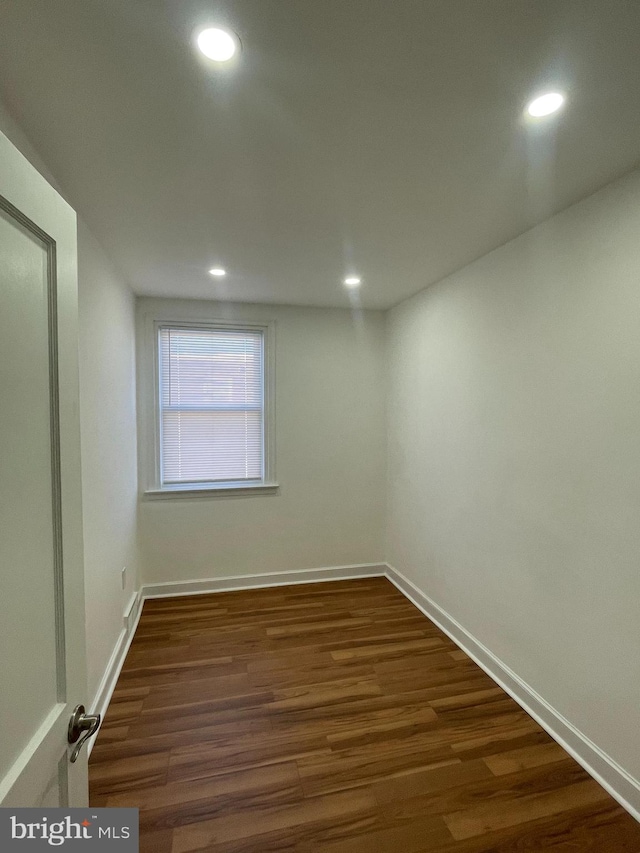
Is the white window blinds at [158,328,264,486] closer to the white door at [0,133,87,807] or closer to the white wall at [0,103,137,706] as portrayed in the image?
the white wall at [0,103,137,706]

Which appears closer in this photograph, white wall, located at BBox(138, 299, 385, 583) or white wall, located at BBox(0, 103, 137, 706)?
white wall, located at BBox(0, 103, 137, 706)

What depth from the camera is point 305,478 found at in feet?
11.8

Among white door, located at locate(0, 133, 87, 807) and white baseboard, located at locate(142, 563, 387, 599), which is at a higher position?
white door, located at locate(0, 133, 87, 807)

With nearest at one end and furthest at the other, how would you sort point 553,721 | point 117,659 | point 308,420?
point 553,721 < point 117,659 < point 308,420

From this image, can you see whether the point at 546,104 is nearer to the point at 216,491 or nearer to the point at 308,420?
the point at 308,420

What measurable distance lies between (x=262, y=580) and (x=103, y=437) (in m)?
2.02

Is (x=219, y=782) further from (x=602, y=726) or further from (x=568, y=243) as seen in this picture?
(x=568, y=243)

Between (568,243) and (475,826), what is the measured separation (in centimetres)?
247

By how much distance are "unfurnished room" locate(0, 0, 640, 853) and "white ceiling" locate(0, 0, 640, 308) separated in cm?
1

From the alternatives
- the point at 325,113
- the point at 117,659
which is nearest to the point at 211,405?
the point at 117,659

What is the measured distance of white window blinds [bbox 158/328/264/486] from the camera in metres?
3.34
